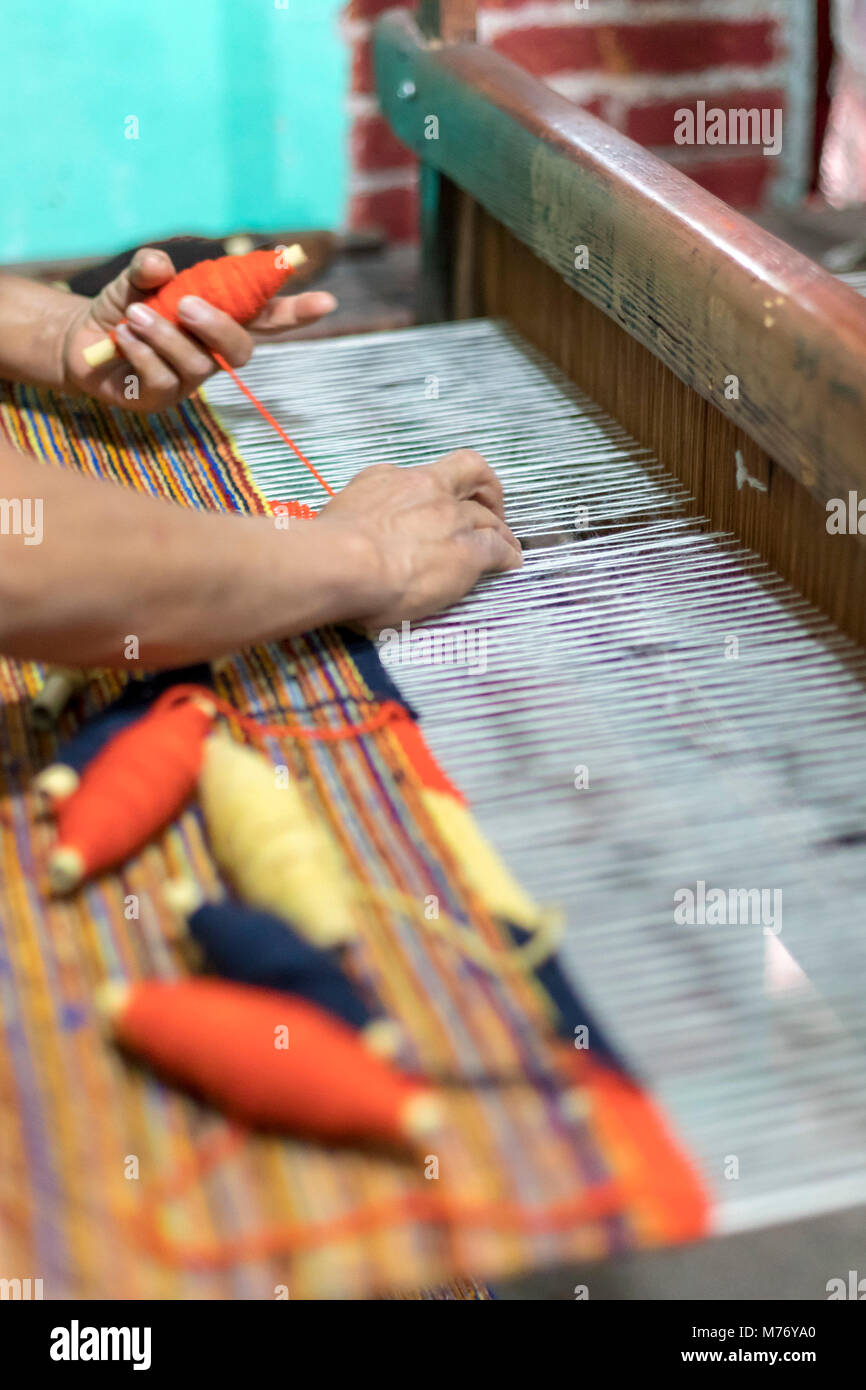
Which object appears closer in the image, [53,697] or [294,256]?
[53,697]

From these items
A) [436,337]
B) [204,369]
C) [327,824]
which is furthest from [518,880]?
[436,337]

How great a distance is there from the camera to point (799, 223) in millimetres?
2213

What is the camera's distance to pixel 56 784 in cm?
86

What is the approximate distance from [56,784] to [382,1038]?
279 millimetres

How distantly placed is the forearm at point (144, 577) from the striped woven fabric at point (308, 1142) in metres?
0.12

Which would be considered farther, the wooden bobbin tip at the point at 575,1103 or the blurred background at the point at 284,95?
the blurred background at the point at 284,95

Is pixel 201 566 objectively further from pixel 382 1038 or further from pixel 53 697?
pixel 382 1038

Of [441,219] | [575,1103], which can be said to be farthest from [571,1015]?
[441,219]

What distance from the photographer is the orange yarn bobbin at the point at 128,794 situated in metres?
0.82

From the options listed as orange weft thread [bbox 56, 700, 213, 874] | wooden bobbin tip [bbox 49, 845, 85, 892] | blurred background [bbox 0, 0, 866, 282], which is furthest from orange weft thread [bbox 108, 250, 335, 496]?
blurred background [bbox 0, 0, 866, 282]

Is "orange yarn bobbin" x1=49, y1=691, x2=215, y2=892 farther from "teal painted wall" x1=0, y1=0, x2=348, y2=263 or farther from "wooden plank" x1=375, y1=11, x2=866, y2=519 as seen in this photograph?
"teal painted wall" x1=0, y1=0, x2=348, y2=263

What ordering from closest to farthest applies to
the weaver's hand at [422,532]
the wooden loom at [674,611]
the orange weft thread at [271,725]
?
the wooden loom at [674,611], the orange weft thread at [271,725], the weaver's hand at [422,532]

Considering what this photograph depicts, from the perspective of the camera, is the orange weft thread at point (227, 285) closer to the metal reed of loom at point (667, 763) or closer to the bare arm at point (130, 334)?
the bare arm at point (130, 334)

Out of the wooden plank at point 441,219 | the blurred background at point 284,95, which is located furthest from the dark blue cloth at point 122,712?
the blurred background at point 284,95
